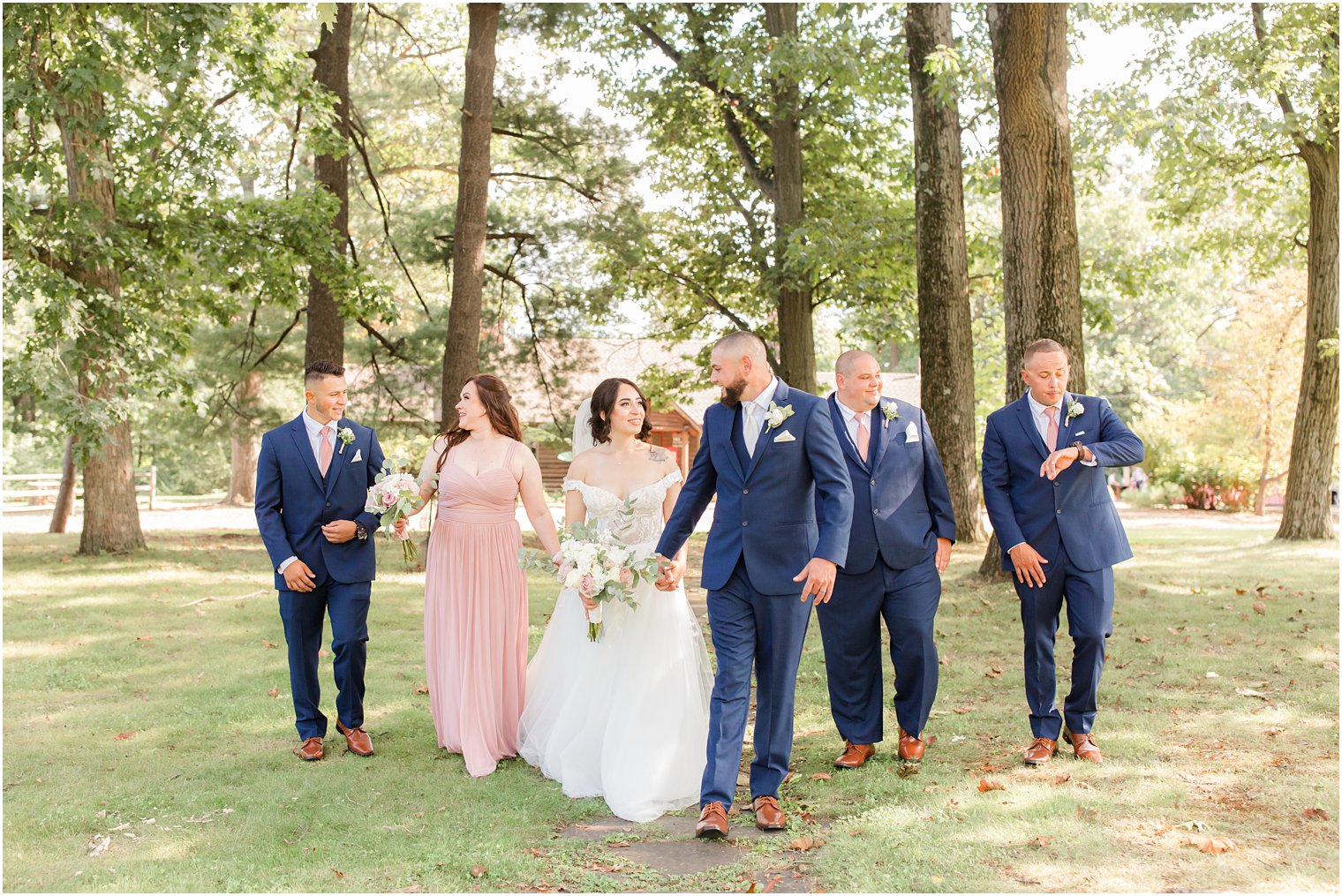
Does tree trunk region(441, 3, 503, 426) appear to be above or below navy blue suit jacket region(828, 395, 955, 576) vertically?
above

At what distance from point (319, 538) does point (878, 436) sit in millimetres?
3343

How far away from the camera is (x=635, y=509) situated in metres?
6.60

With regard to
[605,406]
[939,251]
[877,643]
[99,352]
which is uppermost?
[939,251]

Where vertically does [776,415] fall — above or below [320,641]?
above

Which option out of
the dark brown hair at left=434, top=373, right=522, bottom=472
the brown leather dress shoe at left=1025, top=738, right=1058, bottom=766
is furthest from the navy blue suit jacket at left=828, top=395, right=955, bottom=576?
the dark brown hair at left=434, top=373, right=522, bottom=472

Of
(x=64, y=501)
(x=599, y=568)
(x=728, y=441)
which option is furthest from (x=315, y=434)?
(x=64, y=501)

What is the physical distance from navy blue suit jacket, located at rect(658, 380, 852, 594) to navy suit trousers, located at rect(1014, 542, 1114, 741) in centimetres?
158

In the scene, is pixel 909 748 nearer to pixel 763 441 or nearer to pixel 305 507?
pixel 763 441

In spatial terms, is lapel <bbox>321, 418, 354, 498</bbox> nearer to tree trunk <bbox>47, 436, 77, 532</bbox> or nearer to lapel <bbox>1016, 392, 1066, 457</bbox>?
lapel <bbox>1016, 392, 1066, 457</bbox>

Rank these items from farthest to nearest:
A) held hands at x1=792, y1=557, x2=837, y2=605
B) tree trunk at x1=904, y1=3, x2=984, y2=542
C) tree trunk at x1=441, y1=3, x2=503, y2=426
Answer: tree trunk at x1=441, y1=3, x2=503, y2=426 < tree trunk at x1=904, y1=3, x2=984, y2=542 < held hands at x1=792, y1=557, x2=837, y2=605

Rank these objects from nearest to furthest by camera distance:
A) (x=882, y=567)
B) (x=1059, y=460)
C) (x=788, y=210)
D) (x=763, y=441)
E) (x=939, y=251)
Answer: (x=763, y=441) → (x=1059, y=460) → (x=882, y=567) → (x=939, y=251) → (x=788, y=210)

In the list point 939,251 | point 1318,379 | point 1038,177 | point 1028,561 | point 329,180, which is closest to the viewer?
point 1028,561

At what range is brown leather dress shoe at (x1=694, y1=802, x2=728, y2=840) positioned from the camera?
16.6ft

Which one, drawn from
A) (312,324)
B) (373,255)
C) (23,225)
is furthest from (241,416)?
(23,225)
